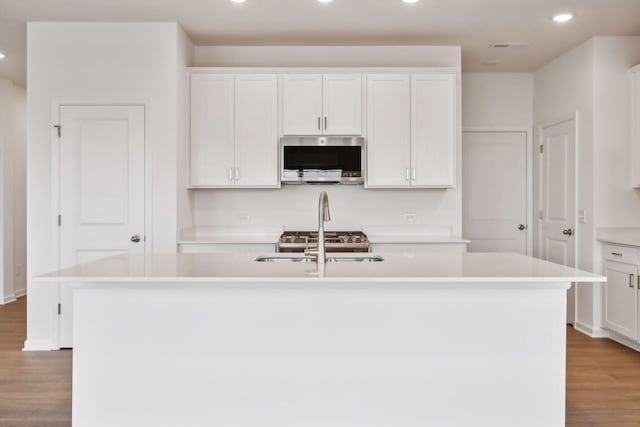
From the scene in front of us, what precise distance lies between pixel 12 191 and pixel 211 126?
3.26 meters

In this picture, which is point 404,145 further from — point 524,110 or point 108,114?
point 108,114

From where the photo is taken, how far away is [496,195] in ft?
18.0

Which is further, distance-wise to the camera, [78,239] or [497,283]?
[78,239]

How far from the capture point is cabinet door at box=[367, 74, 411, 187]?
14.2ft

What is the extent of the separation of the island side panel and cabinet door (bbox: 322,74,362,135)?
2.38 m

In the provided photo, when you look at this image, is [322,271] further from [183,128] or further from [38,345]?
[38,345]

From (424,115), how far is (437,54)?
2.27 ft

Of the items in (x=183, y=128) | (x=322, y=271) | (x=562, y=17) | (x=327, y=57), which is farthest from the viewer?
(x=327, y=57)

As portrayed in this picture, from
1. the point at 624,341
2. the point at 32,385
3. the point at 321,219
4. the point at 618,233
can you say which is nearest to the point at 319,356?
the point at 321,219

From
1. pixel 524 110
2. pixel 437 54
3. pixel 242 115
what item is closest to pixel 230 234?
pixel 242 115

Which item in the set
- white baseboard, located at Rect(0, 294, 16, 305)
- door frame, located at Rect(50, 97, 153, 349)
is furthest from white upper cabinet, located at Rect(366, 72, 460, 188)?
white baseboard, located at Rect(0, 294, 16, 305)

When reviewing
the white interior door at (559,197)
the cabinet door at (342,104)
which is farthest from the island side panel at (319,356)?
the white interior door at (559,197)

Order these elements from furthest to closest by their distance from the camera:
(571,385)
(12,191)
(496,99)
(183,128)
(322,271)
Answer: (12,191) → (496,99) → (183,128) → (571,385) → (322,271)

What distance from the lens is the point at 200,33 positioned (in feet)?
13.9
